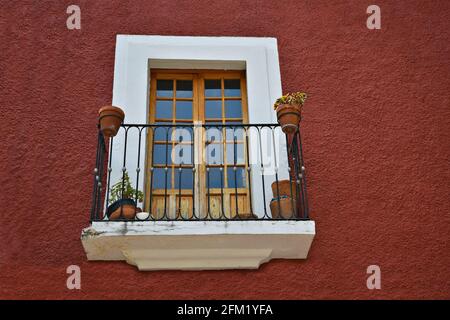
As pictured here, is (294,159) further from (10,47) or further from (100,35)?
(10,47)

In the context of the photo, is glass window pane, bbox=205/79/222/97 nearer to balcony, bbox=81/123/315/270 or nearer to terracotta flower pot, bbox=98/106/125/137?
balcony, bbox=81/123/315/270

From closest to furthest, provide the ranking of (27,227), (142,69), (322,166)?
1. (27,227)
2. (322,166)
3. (142,69)

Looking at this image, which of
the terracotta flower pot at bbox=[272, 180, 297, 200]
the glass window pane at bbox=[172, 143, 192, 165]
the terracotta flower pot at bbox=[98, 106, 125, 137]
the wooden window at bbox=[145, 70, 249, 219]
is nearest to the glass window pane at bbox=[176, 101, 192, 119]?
the wooden window at bbox=[145, 70, 249, 219]

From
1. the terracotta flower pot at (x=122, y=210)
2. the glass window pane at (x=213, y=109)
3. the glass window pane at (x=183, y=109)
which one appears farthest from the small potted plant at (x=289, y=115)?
the terracotta flower pot at (x=122, y=210)

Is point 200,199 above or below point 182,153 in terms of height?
below

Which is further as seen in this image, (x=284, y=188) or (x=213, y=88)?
→ (x=213, y=88)

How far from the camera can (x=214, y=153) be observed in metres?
6.28

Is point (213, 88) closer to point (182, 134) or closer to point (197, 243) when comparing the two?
point (182, 134)

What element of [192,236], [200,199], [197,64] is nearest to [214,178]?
[200,199]

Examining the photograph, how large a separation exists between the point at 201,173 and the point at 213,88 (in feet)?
3.59

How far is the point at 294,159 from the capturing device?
5.80 m
